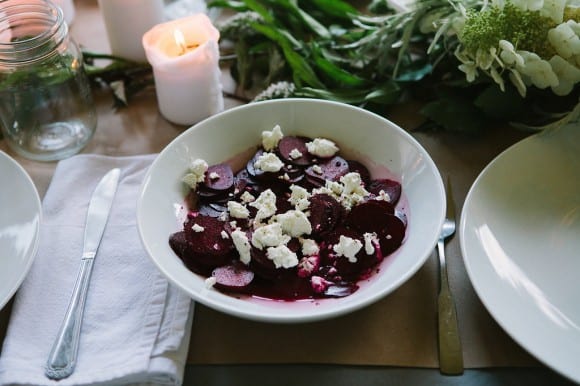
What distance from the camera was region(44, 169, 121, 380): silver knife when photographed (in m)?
0.76

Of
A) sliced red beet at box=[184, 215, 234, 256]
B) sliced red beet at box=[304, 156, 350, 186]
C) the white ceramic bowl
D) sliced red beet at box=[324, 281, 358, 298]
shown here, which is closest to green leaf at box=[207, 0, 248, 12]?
the white ceramic bowl

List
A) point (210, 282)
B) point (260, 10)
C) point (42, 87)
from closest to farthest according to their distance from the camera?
point (210, 282), point (42, 87), point (260, 10)

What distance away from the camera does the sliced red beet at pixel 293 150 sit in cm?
93

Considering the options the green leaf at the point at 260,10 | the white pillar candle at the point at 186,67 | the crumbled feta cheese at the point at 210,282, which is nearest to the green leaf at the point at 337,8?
the green leaf at the point at 260,10

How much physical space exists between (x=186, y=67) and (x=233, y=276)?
0.44 m

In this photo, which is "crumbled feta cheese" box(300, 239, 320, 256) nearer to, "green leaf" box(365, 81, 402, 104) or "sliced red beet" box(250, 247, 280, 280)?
"sliced red beet" box(250, 247, 280, 280)

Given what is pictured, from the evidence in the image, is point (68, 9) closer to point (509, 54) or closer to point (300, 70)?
point (300, 70)

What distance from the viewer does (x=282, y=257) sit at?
777mm

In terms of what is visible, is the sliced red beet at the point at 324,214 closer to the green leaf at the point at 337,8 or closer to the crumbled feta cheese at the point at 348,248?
the crumbled feta cheese at the point at 348,248

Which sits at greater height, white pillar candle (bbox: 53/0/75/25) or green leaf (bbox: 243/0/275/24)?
green leaf (bbox: 243/0/275/24)

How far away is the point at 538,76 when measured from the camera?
95 cm

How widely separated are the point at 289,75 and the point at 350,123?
0.94 feet

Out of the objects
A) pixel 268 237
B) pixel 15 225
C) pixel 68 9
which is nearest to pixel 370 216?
pixel 268 237

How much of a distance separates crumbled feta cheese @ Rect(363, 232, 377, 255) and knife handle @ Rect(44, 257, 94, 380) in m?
0.37
